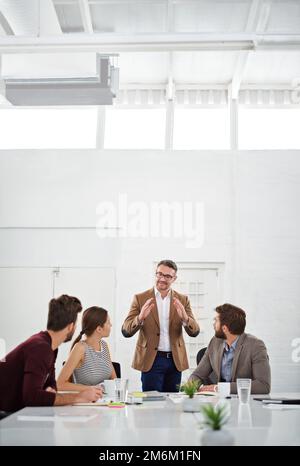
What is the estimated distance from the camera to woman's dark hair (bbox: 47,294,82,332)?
275 centimetres

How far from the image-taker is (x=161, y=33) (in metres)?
4.42

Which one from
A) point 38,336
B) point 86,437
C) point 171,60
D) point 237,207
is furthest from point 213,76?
point 86,437

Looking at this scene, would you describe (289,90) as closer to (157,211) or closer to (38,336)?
(157,211)

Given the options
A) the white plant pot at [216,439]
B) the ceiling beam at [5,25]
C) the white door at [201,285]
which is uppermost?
the ceiling beam at [5,25]

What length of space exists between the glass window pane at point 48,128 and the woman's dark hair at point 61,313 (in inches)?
173

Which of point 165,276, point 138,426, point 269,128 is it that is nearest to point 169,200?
point 269,128

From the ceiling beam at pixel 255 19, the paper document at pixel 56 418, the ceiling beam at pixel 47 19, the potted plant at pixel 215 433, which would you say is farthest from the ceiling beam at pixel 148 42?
the potted plant at pixel 215 433

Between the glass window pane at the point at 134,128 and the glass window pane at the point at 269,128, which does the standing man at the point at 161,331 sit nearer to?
the glass window pane at the point at 134,128

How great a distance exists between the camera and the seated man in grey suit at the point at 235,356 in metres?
3.32

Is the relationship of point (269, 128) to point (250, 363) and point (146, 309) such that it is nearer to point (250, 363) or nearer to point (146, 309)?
point (146, 309)

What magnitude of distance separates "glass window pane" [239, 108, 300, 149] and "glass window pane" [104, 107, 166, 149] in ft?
3.17

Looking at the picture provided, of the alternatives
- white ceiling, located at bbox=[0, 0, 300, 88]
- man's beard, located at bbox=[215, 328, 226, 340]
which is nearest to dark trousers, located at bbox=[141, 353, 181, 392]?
man's beard, located at bbox=[215, 328, 226, 340]

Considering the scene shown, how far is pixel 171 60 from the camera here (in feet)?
22.1

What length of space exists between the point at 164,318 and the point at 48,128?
11.5 feet
